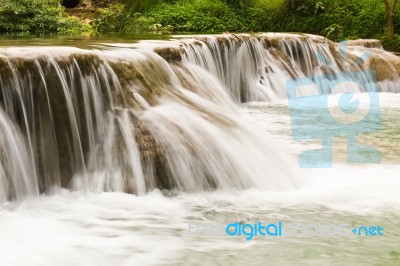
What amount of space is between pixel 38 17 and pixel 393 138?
484 inches

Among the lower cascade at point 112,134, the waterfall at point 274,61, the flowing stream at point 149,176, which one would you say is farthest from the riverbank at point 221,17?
the lower cascade at point 112,134

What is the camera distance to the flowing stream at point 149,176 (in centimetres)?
384

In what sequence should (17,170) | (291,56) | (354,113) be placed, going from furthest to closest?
1. (291,56)
2. (354,113)
3. (17,170)

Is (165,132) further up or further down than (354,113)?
further up

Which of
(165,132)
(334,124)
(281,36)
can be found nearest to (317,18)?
(281,36)

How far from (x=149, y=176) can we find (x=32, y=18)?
504 inches

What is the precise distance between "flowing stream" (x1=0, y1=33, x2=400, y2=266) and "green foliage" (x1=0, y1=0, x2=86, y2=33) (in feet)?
31.9

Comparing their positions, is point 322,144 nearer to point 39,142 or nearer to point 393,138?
point 393,138

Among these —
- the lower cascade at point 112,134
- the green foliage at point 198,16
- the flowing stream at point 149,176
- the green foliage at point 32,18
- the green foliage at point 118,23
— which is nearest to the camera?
the flowing stream at point 149,176

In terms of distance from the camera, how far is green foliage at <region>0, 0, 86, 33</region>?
15812 mm

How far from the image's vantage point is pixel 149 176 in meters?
5.18

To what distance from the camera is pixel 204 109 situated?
6512mm

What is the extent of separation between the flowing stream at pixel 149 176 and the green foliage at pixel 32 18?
9710mm

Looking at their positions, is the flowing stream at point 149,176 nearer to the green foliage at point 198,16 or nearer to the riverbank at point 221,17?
the riverbank at point 221,17
